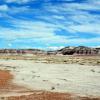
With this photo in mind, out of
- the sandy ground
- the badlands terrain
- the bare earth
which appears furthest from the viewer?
the sandy ground

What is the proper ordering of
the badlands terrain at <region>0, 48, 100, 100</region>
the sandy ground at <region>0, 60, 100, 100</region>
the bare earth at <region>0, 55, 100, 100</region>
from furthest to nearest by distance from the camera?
the sandy ground at <region>0, 60, 100, 100</region>, the badlands terrain at <region>0, 48, 100, 100</region>, the bare earth at <region>0, 55, 100, 100</region>

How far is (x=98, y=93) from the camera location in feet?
77.6

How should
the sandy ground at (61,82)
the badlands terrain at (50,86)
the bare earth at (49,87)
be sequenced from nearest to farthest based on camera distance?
the bare earth at (49,87)
the badlands terrain at (50,86)
the sandy ground at (61,82)

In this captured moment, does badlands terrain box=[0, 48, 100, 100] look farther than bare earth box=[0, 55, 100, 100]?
Yes

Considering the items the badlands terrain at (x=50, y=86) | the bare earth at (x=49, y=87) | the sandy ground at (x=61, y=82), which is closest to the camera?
the bare earth at (x=49, y=87)

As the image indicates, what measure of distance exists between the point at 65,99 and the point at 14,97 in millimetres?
3319

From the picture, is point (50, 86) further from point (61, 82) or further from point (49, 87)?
point (61, 82)

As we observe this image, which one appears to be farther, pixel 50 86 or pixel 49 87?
pixel 50 86

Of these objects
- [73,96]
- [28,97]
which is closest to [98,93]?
[73,96]

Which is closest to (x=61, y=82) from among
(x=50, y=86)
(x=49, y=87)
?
(x=50, y=86)

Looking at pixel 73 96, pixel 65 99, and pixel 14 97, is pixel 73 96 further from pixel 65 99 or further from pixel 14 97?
pixel 14 97

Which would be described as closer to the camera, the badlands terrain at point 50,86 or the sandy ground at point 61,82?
the badlands terrain at point 50,86

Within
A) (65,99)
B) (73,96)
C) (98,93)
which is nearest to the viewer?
(65,99)

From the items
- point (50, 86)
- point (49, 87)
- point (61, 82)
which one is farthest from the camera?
point (61, 82)
